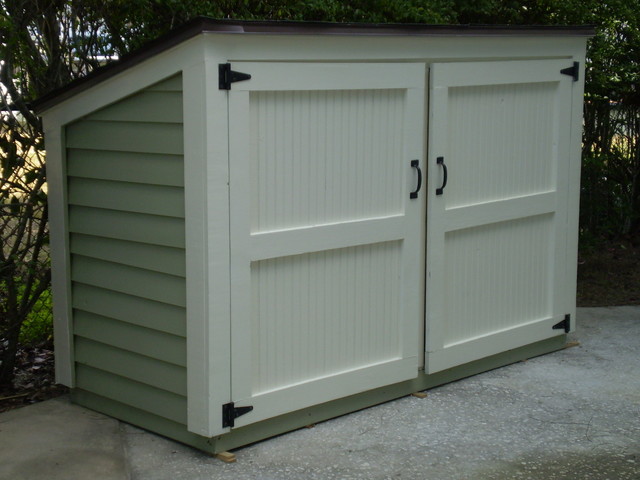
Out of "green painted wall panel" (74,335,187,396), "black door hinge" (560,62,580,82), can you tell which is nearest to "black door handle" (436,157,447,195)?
"black door hinge" (560,62,580,82)

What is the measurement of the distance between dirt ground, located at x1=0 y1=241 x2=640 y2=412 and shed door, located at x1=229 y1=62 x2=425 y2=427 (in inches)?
54.7

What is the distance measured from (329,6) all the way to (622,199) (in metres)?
4.04

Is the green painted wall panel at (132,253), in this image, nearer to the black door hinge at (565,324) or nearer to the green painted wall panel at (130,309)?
the green painted wall panel at (130,309)

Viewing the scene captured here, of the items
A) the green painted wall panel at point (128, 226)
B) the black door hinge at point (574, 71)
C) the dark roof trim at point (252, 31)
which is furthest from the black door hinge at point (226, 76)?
the black door hinge at point (574, 71)

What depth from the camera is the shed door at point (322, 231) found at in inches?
158

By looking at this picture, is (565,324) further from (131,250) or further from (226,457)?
(131,250)

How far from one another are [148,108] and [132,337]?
3.31 ft

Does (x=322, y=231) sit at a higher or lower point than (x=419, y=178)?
lower

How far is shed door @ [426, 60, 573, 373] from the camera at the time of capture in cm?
483

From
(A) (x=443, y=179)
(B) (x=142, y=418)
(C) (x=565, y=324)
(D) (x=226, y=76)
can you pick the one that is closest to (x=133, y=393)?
(B) (x=142, y=418)

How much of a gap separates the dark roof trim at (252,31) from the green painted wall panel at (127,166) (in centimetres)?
29

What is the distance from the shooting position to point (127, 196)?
4223 millimetres

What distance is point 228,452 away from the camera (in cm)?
411

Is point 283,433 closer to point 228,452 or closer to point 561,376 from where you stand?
point 228,452
